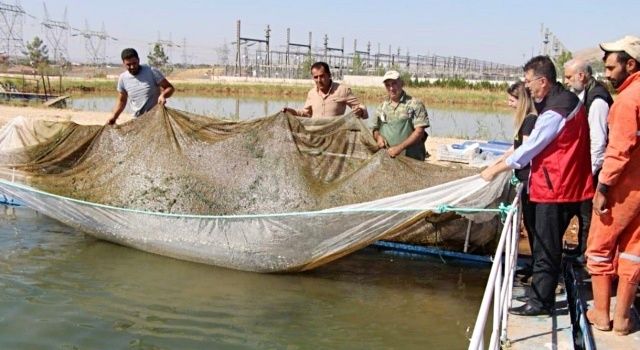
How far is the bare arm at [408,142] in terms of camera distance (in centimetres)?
540

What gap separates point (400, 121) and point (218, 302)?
239 cm

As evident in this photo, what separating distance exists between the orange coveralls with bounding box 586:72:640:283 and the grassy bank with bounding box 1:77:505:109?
93.3ft

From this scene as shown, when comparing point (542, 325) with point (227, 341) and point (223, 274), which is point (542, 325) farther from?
point (223, 274)

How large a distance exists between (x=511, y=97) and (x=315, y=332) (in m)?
2.31

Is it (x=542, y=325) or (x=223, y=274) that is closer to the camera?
(x=542, y=325)

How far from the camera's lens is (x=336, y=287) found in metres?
5.43

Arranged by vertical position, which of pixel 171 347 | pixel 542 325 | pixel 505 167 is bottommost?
pixel 171 347

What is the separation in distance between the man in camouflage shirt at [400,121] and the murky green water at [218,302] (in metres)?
1.22

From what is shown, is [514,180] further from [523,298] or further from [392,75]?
[392,75]

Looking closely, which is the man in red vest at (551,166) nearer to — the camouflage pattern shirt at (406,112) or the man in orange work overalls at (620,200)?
the man in orange work overalls at (620,200)

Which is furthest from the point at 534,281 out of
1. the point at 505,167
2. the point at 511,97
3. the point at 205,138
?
the point at 205,138

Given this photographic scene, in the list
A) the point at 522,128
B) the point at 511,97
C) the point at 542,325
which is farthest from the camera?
the point at 511,97

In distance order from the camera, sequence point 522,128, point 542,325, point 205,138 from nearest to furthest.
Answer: point 542,325 < point 522,128 < point 205,138

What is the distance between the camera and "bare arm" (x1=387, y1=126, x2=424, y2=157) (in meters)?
5.40
